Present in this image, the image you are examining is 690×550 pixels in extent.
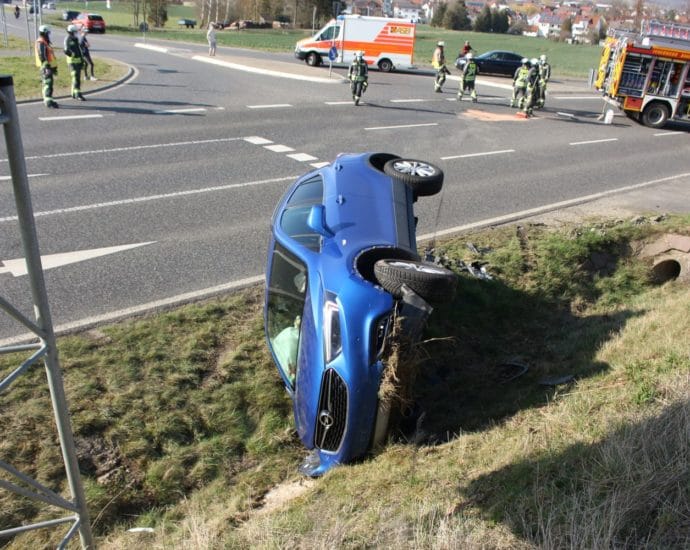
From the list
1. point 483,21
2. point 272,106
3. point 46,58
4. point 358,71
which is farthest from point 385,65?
point 483,21

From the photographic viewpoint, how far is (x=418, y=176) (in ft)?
21.5

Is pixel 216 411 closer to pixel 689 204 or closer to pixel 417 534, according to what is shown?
pixel 417 534

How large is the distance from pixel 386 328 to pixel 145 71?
24.5 meters

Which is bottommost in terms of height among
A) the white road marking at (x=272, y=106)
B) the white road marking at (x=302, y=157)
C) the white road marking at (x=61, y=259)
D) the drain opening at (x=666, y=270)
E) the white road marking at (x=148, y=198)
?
the white road marking at (x=61, y=259)

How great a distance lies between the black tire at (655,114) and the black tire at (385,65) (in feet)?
45.4

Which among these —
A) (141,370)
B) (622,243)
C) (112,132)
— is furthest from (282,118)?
(141,370)

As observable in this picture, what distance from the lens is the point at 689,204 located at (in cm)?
1177

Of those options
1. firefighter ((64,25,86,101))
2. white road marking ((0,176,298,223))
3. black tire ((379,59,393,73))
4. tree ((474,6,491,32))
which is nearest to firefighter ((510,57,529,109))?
black tire ((379,59,393,73))

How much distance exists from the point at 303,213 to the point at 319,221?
0.54 meters

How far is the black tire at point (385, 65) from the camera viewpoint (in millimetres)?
31797

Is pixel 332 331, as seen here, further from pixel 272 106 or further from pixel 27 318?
pixel 272 106

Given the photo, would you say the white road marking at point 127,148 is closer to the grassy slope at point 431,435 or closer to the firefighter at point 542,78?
the grassy slope at point 431,435

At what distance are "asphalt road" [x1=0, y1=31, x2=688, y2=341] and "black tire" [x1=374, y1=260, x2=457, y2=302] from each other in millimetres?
3364

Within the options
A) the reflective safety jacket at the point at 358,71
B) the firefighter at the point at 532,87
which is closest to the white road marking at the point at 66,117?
the reflective safety jacket at the point at 358,71
